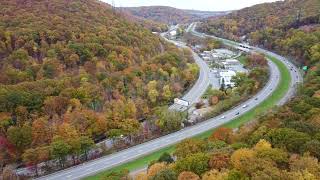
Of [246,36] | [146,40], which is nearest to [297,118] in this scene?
[146,40]

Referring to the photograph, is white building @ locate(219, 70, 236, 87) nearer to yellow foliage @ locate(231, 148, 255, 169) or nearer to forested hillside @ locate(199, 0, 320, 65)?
forested hillside @ locate(199, 0, 320, 65)

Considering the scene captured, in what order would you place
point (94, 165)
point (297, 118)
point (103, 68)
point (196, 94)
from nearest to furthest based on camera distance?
point (297, 118)
point (94, 165)
point (103, 68)
point (196, 94)

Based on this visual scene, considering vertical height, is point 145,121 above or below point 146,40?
below

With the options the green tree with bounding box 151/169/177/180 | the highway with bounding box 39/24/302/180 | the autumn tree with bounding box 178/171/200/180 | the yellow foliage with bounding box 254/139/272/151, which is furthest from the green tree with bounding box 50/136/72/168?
the yellow foliage with bounding box 254/139/272/151

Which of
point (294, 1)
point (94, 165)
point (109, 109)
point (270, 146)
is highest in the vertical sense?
point (294, 1)

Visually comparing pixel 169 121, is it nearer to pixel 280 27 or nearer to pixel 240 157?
pixel 240 157

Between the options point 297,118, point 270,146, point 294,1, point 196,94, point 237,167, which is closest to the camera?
point 237,167

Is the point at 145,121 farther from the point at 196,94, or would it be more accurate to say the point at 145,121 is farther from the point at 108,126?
the point at 196,94
